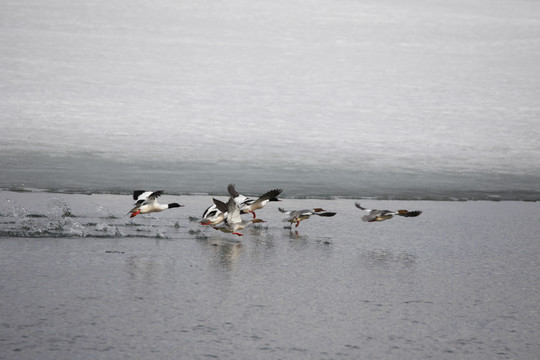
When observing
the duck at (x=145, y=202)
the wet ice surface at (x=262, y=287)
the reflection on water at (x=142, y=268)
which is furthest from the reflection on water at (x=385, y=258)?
the duck at (x=145, y=202)

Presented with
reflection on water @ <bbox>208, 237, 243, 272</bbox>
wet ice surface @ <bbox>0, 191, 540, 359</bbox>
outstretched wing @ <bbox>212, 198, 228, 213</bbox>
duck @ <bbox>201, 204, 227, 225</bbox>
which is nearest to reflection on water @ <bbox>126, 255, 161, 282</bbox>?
wet ice surface @ <bbox>0, 191, 540, 359</bbox>

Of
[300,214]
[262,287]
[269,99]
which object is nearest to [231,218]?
[300,214]

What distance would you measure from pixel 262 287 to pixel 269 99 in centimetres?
1074

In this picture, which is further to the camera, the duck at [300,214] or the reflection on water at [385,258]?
the duck at [300,214]

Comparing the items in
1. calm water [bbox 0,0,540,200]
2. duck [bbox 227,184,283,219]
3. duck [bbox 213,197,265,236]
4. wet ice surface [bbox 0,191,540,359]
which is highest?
calm water [bbox 0,0,540,200]

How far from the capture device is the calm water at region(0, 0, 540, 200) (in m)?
10.1

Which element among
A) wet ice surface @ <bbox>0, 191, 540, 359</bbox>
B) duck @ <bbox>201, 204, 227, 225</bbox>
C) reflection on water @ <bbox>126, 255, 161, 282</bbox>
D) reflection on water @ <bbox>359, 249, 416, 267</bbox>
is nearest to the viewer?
wet ice surface @ <bbox>0, 191, 540, 359</bbox>

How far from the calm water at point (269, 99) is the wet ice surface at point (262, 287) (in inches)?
76.5

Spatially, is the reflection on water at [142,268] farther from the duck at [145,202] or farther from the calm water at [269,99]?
the calm water at [269,99]

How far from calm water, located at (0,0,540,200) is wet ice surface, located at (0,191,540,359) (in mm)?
1943

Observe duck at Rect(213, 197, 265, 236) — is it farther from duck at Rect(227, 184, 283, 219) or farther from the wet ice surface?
duck at Rect(227, 184, 283, 219)

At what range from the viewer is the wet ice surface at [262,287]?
3.81 m

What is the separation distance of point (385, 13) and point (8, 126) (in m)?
16.3

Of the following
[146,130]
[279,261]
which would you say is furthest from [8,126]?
[279,261]
